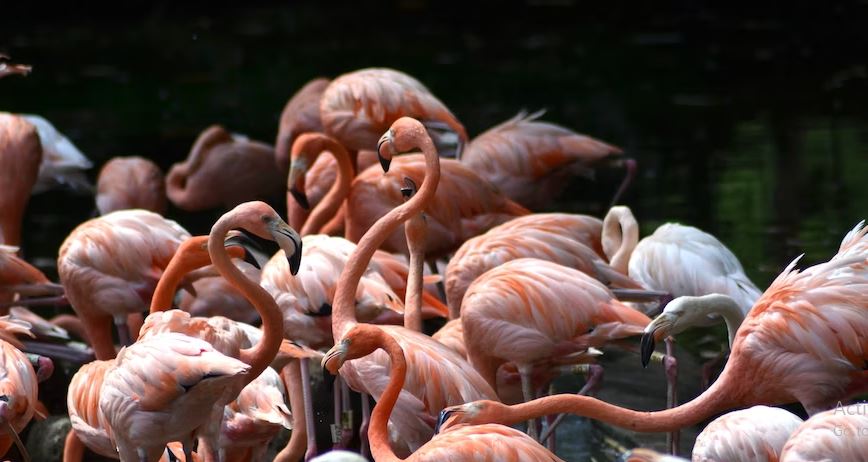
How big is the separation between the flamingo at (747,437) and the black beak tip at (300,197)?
2888 mm

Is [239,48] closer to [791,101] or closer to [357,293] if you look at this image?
[791,101]

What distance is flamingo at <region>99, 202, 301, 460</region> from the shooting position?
370cm

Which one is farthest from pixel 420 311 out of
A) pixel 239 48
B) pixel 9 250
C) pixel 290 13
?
pixel 290 13

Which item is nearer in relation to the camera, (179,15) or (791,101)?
(791,101)

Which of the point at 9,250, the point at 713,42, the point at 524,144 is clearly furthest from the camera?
the point at 713,42

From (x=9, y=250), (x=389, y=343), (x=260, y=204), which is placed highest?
(x=260, y=204)

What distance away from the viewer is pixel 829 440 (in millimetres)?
3158

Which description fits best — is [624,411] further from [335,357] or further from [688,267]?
[688,267]

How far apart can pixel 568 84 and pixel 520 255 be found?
638cm

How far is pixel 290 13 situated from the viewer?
15.9 meters

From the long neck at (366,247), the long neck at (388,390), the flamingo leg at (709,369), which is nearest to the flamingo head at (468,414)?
the long neck at (388,390)

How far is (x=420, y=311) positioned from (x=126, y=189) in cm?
307

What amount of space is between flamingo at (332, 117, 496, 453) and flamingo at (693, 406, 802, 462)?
0.86 m

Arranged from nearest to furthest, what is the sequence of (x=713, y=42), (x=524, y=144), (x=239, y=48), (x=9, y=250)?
1. (x=9, y=250)
2. (x=524, y=144)
3. (x=713, y=42)
4. (x=239, y=48)
